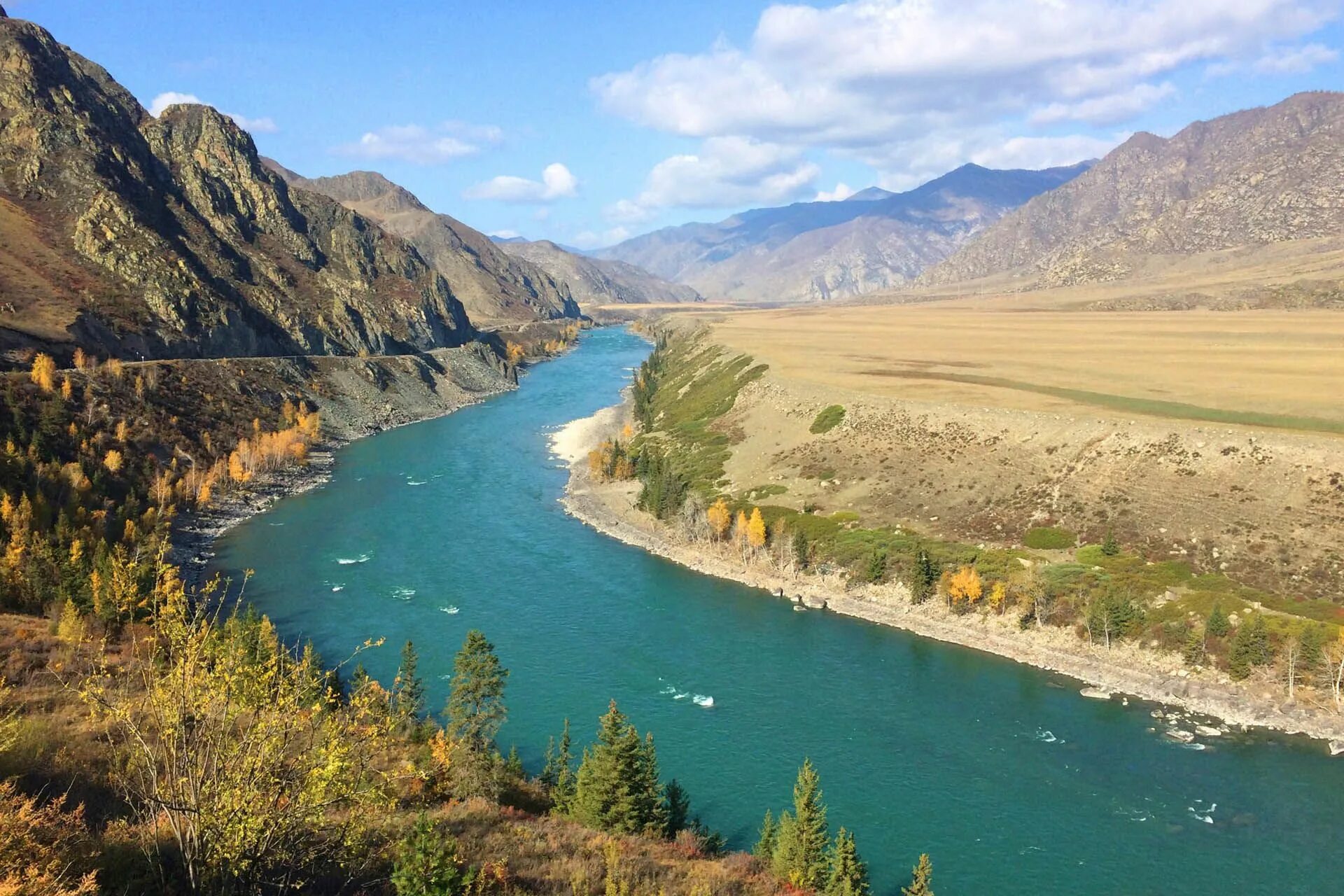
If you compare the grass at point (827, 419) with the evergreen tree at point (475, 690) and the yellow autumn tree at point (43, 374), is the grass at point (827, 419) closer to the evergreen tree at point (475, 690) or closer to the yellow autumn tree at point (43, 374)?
the evergreen tree at point (475, 690)

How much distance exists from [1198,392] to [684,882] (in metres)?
98.7

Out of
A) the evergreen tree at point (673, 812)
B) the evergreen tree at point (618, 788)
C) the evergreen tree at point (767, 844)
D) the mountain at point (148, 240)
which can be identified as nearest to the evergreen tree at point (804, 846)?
the evergreen tree at point (767, 844)

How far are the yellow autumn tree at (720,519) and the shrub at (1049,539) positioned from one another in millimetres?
27348

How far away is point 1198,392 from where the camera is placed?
313 ft

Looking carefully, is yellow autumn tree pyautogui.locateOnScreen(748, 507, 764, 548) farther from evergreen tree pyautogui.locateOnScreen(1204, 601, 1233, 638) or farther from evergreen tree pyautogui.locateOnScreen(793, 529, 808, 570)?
evergreen tree pyautogui.locateOnScreen(1204, 601, 1233, 638)

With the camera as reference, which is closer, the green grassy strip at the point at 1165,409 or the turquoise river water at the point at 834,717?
the turquoise river water at the point at 834,717

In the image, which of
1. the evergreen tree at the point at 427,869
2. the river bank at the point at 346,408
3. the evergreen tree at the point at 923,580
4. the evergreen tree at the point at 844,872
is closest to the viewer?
the evergreen tree at the point at 427,869

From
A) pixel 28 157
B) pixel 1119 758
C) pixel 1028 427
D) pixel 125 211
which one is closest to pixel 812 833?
pixel 1119 758

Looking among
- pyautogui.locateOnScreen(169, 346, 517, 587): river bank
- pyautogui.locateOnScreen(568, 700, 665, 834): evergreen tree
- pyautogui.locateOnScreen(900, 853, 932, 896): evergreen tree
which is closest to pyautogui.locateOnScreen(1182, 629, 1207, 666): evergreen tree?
pyautogui.locateOnScreen(900, 853, 932, 896): evergreen tree

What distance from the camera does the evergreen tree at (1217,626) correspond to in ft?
170

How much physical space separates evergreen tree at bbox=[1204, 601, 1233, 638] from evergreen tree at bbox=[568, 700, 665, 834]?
41786 mm

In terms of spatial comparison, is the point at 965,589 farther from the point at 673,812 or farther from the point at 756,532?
the point at 673,812

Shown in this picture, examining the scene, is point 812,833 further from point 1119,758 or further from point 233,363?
point 233,363

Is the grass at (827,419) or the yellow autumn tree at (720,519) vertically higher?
the grass at (827,419)
